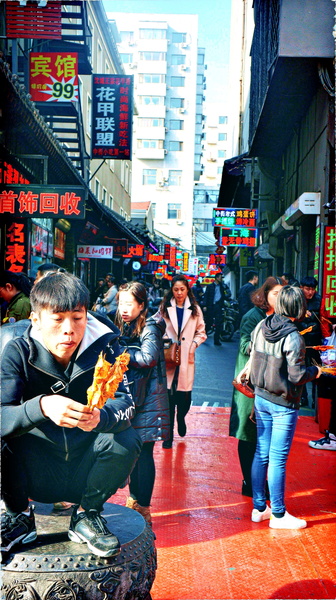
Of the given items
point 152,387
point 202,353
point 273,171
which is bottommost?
point 202,353

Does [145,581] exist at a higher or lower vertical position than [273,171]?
lower

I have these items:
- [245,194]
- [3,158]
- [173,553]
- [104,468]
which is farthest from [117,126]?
[104,468]

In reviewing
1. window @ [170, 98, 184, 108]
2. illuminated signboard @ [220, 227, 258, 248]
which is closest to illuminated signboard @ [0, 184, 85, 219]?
Answer: illuminated signboard @ [220, 227, 258, 248]

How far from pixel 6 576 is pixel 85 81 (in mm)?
23727

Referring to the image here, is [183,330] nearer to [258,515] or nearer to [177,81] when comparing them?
[258,515]

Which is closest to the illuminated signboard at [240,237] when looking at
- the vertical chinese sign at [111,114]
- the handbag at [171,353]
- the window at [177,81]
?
the vertical chinese sign at [111,114]

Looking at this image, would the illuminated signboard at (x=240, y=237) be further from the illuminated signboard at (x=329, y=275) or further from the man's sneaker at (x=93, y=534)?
the man's sneaker at (x=93, y=534)

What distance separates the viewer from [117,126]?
18953 millimetres

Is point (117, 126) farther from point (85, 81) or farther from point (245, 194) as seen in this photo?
point (245, 194)

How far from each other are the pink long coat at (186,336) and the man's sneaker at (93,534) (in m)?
4.78

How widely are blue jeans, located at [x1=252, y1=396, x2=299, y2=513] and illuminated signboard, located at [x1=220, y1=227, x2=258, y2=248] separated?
616 inches

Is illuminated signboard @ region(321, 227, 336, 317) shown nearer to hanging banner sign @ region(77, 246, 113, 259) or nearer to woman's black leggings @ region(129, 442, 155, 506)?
woman's black leggings @ region(129, 442, 155, 506)

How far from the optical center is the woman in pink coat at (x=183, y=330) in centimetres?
709

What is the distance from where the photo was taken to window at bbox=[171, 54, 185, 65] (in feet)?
195
